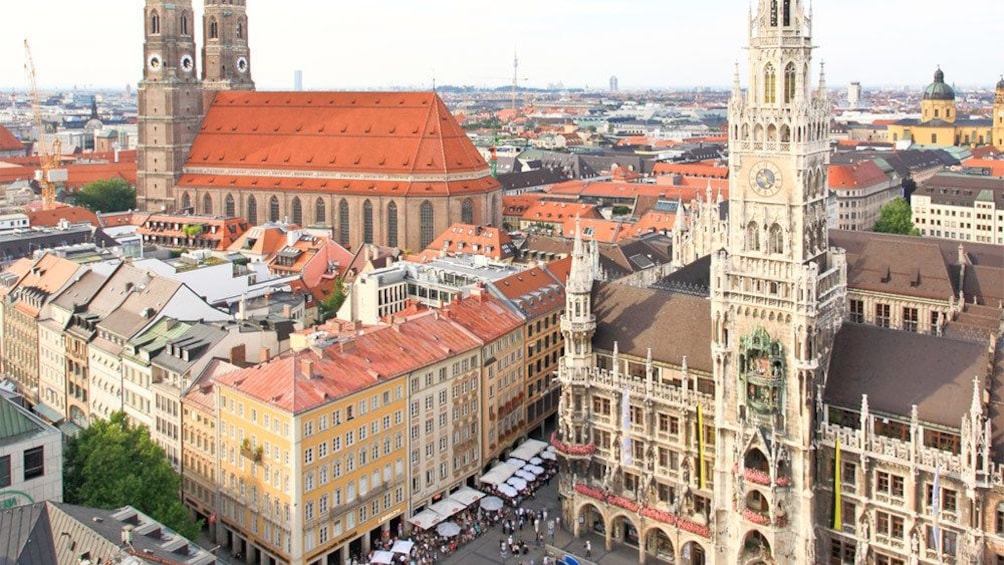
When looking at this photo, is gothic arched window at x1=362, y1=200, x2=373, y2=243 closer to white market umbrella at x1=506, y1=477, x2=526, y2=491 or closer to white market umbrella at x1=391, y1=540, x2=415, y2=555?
white market umbrella at x1=506, y1=477, x2=526, y2=491

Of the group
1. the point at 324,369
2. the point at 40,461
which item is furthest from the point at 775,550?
the point at 40,461

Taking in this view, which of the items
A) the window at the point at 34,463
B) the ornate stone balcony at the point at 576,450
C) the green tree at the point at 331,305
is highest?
the green tree at the point at 331,305

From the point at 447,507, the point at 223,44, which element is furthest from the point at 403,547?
the point at 223,44

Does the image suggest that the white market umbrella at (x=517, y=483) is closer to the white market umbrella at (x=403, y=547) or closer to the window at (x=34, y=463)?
the white market umbrella at (x=403, y=547)

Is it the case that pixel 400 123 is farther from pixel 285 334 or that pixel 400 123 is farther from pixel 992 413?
pixel 992 413

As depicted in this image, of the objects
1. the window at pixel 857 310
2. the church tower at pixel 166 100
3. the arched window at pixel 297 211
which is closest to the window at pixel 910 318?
the window at pixel 857 310
